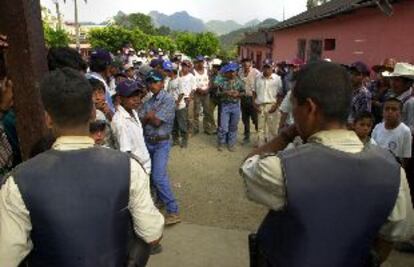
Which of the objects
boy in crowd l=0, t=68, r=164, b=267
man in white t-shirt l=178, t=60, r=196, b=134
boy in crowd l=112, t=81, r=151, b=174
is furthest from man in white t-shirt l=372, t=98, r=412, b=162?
man in white t-shirt l=178, t=60, r=196, b=134

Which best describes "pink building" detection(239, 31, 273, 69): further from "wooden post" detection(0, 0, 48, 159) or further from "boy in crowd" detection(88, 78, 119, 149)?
"wooden post" detection(0, 0, 48, 159)

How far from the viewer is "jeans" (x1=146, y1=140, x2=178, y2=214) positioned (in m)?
4.80

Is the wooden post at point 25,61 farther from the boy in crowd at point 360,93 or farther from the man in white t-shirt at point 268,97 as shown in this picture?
the man in white t-shirt at point 268,97

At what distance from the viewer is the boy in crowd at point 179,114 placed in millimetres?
8586

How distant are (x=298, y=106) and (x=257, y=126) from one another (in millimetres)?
7217

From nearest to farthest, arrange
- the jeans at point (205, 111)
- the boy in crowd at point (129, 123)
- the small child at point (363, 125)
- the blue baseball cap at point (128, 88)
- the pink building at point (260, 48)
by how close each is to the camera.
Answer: the boy in crowd at point (129, 123), the blue baseball cap at point (128, 88), the small child at point (363, 125), the jeans at point (205, 111), the pink building at point (260, 48)

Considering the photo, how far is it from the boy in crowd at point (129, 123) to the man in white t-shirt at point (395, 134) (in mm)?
2383

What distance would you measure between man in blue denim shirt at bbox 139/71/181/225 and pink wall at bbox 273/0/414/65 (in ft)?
16.6

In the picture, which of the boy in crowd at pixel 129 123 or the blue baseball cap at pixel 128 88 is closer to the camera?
the boy in crowd at pixel 129 123

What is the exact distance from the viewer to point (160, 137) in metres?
4.89

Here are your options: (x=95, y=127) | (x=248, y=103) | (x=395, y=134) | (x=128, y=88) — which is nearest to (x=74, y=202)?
(x=95, y=127)

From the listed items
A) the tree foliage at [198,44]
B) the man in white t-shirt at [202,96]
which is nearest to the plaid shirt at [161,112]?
the man in white t-shirt at [202,96]

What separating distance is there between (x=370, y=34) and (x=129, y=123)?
782 cm

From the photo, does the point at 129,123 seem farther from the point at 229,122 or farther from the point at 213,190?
the point at 229,122
